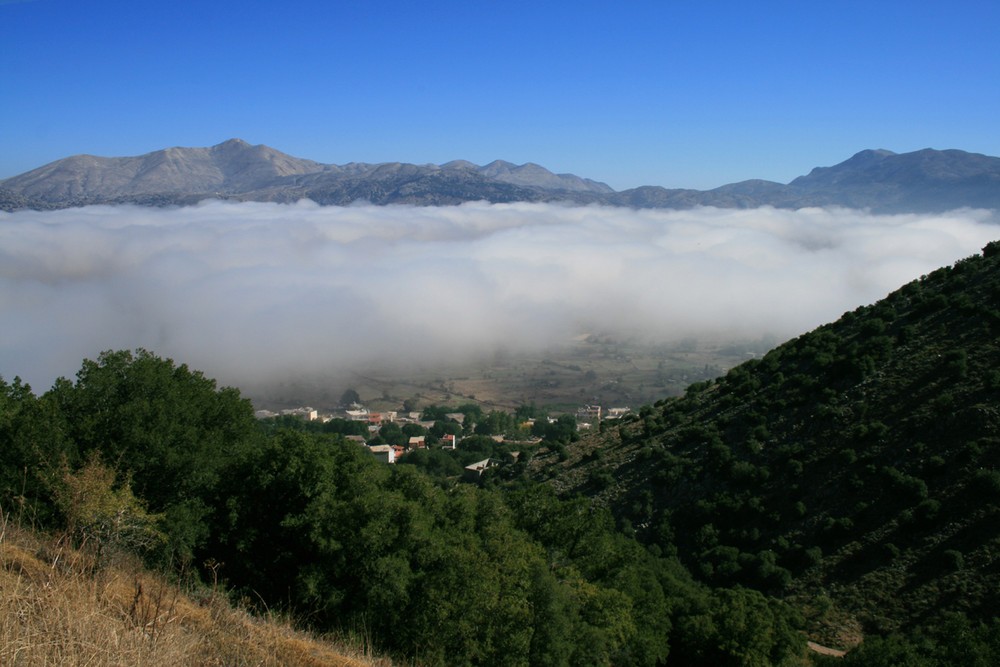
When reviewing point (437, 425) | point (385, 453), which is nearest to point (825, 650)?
point (385, 453)

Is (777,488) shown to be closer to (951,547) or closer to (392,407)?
(951,547)

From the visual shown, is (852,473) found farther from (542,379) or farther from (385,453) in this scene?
(542,379)

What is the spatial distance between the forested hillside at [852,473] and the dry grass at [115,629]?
12617 mm

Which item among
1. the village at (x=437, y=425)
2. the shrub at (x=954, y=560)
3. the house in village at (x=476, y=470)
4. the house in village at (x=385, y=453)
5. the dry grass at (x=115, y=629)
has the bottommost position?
the village at (x=437, y=425)

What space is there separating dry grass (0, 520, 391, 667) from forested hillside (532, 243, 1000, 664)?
41.4ft

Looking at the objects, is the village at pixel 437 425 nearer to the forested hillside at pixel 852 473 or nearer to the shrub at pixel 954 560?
the forested hillside at pixel 852 473

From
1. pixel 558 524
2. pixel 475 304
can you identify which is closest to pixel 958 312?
pixel 558 524

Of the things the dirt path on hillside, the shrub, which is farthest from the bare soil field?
the dirt path on hillside

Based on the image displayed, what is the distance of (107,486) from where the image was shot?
12359 mm

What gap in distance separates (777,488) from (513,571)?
48.9 ft

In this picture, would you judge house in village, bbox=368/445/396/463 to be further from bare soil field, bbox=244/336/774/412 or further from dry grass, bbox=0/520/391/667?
dry grass, bbox=0/520/391/667

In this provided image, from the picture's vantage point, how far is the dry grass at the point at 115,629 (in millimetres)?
5441

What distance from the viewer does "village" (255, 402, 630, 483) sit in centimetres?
5106

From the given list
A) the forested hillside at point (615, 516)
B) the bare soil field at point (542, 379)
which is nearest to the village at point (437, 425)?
the bare soil field at point (542, 379)
